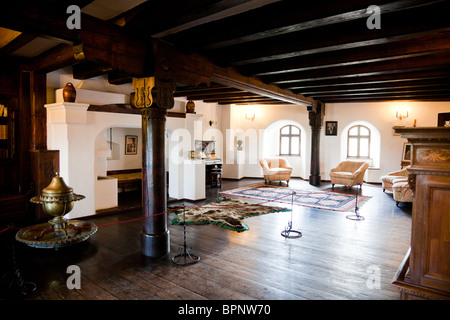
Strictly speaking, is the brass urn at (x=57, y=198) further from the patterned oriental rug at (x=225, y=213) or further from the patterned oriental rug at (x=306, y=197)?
the patterned oriental rug at (x=306, y=197)

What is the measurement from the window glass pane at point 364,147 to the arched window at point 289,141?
2.36 metres

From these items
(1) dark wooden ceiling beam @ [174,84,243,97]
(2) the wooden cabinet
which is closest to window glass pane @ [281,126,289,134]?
(1) dark wooden ceiling beam @ [174,84,243,97]

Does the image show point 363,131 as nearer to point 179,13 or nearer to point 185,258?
point 185,258

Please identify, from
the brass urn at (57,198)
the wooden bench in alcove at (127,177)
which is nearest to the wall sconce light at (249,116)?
the wooden bench in alcove at (127,177)

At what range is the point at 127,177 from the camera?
8.60m

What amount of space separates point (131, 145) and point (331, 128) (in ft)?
24.1

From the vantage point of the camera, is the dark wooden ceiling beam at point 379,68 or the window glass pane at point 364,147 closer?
the dark wooden ceiling beam at point 379,68

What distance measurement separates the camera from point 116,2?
3322mm

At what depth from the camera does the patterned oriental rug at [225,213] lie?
578 cm

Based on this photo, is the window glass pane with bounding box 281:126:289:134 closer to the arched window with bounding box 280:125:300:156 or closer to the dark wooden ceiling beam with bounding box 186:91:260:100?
the arched window with bounding box 280:125:300:156
